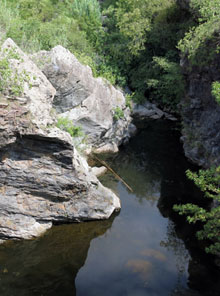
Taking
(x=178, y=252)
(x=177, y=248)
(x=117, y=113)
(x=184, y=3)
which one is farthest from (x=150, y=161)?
(x=184, y=3)

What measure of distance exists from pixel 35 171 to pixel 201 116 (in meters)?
11.8

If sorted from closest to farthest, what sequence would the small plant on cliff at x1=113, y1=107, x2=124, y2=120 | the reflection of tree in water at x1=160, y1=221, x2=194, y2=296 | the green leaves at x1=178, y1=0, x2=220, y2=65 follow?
the reflection of tree in water at x1=160, y1=221, x2=194, y2=296
the green leaves at x1=178, y1=0, x2=220, y2=65
the small plant on cliff at x1=113, y1=107, x2=124, y2=120

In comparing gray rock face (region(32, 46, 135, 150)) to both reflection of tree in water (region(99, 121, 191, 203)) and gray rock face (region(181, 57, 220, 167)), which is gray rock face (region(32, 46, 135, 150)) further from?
gray rock face (region(181, 57, 220, 167))

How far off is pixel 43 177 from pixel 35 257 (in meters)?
3.11

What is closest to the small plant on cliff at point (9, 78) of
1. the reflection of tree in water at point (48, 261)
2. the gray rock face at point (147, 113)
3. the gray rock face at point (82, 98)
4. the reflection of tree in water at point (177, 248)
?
the gray rock face at point (82, 98)

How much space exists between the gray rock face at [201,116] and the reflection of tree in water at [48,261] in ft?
26.2

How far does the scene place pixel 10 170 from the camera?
450 inches

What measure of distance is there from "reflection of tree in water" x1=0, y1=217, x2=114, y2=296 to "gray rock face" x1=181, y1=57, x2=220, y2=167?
7992 mm

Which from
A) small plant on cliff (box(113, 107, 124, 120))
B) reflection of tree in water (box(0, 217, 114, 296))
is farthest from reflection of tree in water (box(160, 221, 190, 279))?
small plant on cliff (box(113, 107, 124, 120))

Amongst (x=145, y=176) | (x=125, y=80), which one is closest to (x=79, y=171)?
(x=145, y=176)

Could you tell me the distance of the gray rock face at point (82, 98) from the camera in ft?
58.6

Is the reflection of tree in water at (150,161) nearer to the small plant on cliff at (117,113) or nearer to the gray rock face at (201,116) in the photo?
the gray rock face at (201,116)

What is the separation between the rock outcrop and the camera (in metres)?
11.1

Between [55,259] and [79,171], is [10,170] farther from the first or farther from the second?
[55,259]
